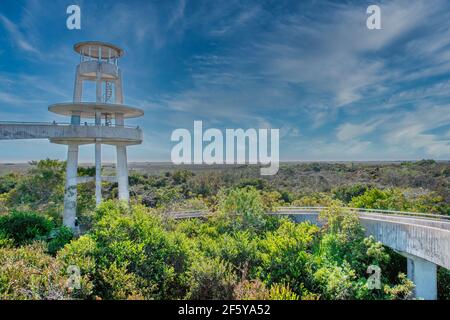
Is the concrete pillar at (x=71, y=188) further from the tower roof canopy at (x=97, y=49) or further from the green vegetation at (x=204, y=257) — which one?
the tower roof canopy at (x=97, y=49)

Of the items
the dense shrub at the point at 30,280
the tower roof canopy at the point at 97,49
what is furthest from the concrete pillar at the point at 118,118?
the dense shrub at the point at 30,280

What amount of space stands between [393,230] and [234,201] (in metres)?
8.91

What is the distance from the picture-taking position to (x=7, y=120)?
1742 centimetres

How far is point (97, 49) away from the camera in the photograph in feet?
66.4

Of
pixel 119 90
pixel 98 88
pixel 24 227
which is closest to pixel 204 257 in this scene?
pixel 24 227

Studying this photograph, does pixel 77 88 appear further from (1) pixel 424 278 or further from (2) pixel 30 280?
(1) pixel 424 278

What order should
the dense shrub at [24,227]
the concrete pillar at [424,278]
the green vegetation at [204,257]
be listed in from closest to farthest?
the green vegetation at [204,257], the concrete pillar at [424,278], the dense shrub at [24,227]

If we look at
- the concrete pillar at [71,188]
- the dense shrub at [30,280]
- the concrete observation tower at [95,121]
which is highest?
the concrete observation tower at [95,121]

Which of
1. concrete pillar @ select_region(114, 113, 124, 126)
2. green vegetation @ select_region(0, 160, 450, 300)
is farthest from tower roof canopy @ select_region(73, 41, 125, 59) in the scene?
green vegetation @ select_region(0, 160, 450, 300)

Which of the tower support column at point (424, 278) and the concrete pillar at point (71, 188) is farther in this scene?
the concrete pillar at point (71, 188)

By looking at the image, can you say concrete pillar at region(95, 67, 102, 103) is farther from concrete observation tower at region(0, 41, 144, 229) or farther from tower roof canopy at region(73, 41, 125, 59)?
tower roof canopy at region(73, 41, 125, 59)

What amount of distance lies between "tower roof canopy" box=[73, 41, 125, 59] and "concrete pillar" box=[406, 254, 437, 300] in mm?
18948

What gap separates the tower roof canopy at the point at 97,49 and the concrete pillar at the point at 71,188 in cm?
548

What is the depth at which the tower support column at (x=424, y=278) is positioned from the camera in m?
14.0
